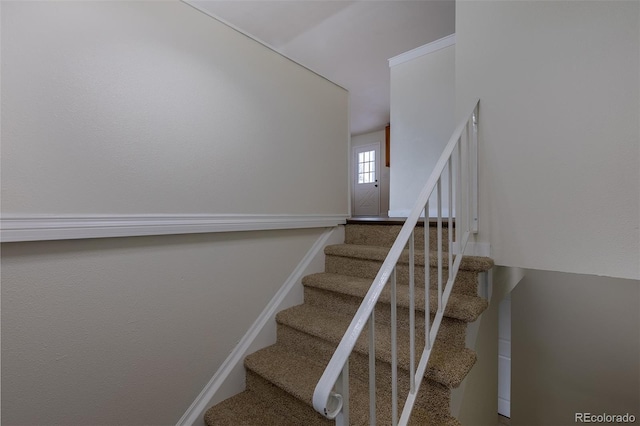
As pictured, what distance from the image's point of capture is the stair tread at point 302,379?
1.09 metres

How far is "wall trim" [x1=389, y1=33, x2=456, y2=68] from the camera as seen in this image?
2.58m

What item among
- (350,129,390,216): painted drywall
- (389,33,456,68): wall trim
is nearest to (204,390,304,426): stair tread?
(389,33,456,68): wall trim

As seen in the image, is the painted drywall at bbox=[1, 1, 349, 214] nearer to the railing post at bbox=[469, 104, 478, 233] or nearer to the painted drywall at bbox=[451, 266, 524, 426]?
the railing post at bbox=[469, 104, 478, 233]

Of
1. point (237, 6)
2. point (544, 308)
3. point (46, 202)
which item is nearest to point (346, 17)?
point (237, 6)

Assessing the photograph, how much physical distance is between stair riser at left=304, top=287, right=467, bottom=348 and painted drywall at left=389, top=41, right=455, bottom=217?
4.74 feet

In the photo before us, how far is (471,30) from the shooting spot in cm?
152

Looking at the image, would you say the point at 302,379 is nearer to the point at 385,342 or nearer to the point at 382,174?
the point at 385,342

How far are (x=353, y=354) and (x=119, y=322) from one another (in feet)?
3.49

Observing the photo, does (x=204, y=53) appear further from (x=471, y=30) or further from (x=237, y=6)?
(x=471, y=30)

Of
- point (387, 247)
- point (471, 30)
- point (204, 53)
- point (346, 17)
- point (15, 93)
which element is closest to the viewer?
point (15, 93)

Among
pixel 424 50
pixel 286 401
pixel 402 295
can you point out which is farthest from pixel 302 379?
pixel 424 50

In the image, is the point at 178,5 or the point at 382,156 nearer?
the point at 178,5

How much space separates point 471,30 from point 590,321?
2577 millimetres

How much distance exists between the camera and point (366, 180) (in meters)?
6.45
